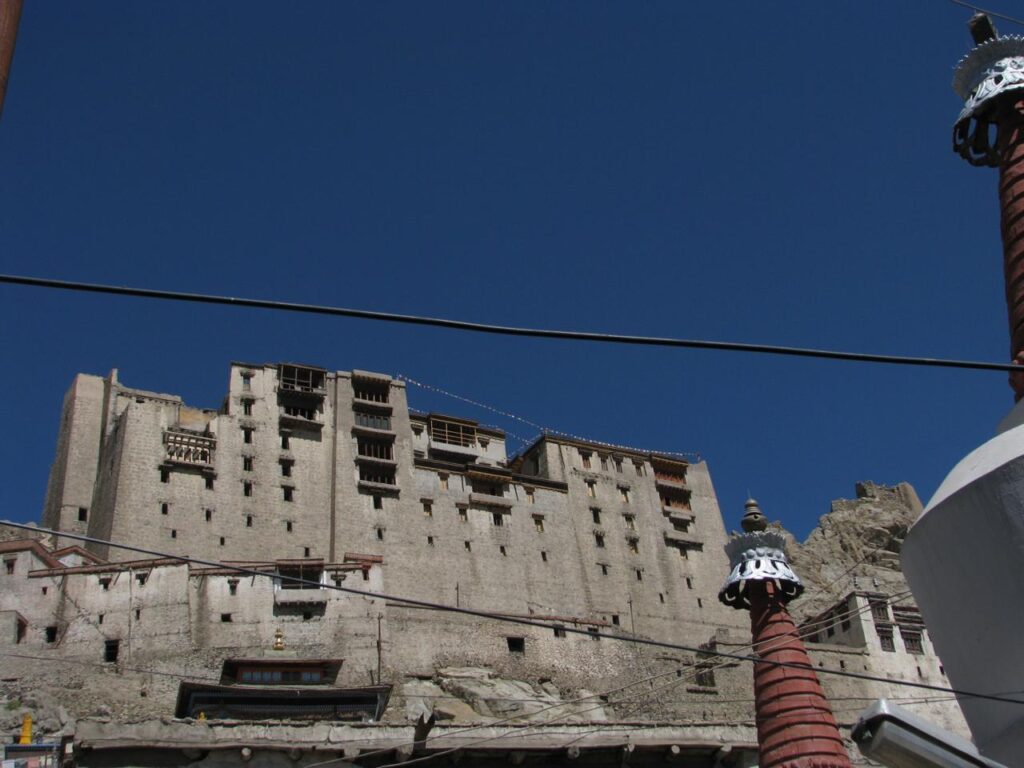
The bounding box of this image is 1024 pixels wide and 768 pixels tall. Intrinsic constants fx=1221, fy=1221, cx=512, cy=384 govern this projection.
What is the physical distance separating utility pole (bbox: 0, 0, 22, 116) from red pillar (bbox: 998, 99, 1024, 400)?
13.0 meters

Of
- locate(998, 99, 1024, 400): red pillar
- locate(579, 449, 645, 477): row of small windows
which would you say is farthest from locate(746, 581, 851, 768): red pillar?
locate(579, 449, 645, 477): row of small windows

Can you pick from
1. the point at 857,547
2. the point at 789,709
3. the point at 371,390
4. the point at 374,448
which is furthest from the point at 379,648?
the point at 857,547

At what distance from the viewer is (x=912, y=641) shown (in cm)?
6384

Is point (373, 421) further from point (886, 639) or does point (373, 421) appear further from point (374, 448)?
point (886, 639)

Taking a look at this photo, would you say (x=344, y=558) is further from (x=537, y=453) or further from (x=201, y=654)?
(x=537, y=453)

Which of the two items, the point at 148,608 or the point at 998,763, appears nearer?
the point at 998,763

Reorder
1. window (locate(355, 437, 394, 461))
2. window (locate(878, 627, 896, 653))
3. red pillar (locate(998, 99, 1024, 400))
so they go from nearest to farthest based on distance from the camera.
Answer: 1. red pillar (locate(998, 99, 1024, 400))
2. window (locate(878, 627, 896, 653))
3. window (locate(355, 437, 394, 461))

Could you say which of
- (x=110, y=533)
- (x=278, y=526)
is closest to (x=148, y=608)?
(x=110, y=533)

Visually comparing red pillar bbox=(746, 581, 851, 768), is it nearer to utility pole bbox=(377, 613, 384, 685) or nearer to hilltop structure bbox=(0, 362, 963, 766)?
hilltop structure bbox=(0, 362, 963, 766)

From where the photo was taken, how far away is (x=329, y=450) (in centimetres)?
6606

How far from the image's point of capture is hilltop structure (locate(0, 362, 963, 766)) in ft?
140

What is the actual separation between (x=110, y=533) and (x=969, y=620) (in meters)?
50.7

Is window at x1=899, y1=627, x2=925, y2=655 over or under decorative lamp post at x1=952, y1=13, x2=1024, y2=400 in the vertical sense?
over

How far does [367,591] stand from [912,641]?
117ft
